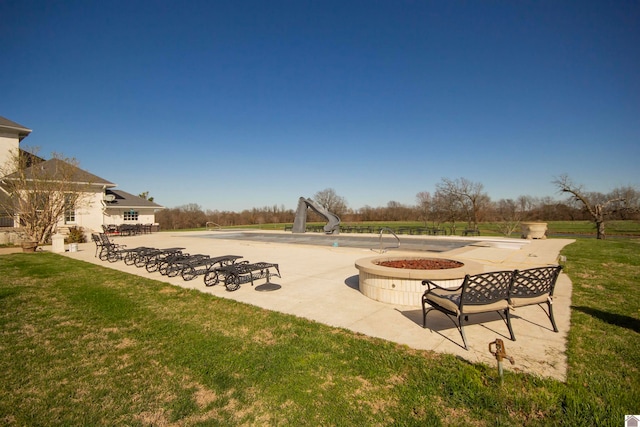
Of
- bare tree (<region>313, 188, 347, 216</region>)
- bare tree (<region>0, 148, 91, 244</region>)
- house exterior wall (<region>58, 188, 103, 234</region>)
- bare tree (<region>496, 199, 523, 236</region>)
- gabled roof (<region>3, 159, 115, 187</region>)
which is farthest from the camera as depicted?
bare tree (<region>313, 188, 347, 216</region>)

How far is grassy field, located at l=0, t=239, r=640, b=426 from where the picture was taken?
2.63 meters

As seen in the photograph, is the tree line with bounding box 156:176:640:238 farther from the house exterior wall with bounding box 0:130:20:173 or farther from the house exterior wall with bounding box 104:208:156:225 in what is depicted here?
the house exterior wall with bounding box 0:130:20:173

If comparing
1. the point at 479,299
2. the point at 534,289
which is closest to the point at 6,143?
the point at 479,299

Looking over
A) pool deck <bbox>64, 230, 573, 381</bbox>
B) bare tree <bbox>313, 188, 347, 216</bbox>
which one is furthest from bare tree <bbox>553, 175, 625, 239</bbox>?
bare tree <bbox>313, 188, 347, 216</bbox>

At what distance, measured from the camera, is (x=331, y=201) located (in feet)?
192

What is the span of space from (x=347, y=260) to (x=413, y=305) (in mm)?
5787

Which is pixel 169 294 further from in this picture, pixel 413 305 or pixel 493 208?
pixel 493 208

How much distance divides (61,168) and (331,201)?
4330 cm

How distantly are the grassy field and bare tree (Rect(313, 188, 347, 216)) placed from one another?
167ft

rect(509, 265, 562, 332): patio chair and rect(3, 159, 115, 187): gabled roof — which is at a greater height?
rect(3, 159, 115, 187): gabled roof

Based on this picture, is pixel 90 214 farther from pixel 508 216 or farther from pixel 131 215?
pixel 508 216

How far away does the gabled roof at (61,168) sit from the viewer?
19.7 metres

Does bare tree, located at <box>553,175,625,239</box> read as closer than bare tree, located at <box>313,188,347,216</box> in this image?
Yes

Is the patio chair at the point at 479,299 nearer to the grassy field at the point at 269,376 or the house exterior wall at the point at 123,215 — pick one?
the grassy field at the point at 269,376
